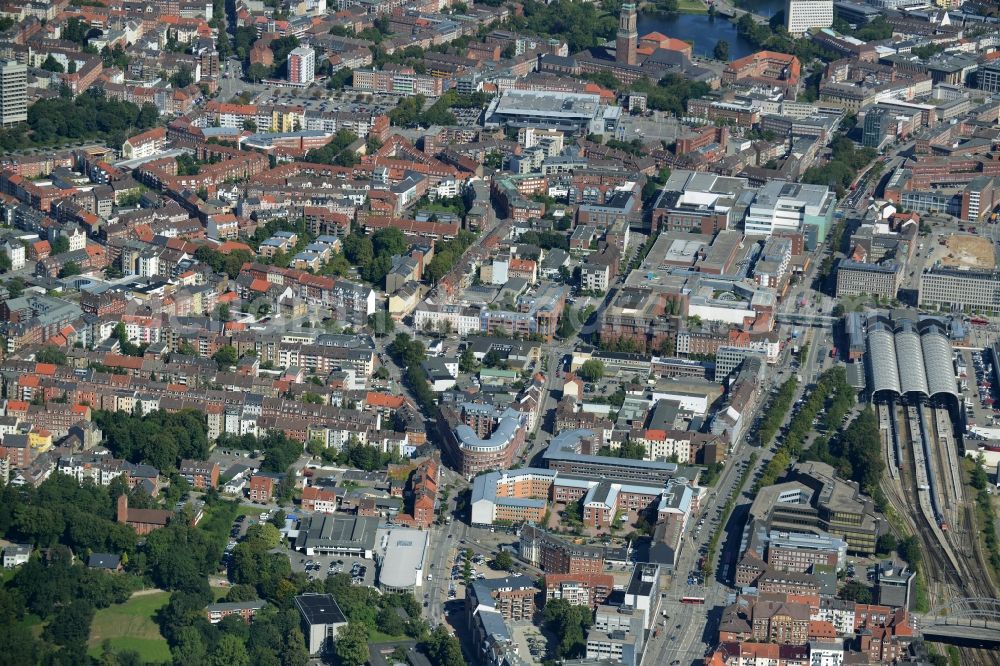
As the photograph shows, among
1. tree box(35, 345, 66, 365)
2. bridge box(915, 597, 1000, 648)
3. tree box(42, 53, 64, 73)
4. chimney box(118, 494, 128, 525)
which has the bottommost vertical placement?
bridge box(915, 597, 1000, 648)

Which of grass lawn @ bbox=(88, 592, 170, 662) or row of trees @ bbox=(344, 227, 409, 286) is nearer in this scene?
grass lawn @ bbox=(88, 592, 170, 662)

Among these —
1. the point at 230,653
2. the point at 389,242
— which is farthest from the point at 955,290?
the point at 230,653

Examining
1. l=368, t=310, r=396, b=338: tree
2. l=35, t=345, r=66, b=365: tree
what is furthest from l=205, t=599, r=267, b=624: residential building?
l=368, t=310, r=396, b=338: tree

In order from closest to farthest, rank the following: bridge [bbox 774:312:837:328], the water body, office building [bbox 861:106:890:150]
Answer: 1. bridge [bbox 774:312:837:328]
2. office building [bbox 861:106:890:150]
3. the water body

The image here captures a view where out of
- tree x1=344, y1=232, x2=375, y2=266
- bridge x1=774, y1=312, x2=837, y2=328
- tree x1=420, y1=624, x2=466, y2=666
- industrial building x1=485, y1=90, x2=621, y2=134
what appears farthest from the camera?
industrial building x1=485, y1=90, x2=621, y2=134

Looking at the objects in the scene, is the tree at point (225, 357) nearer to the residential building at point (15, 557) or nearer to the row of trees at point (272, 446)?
the row of trees at point (272, 446)

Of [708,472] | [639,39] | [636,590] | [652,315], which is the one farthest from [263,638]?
[639,39]

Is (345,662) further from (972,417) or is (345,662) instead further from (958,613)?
(972,417)

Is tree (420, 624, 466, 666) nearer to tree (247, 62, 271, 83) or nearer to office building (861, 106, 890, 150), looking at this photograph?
office building (861, 106, 890, 150)
